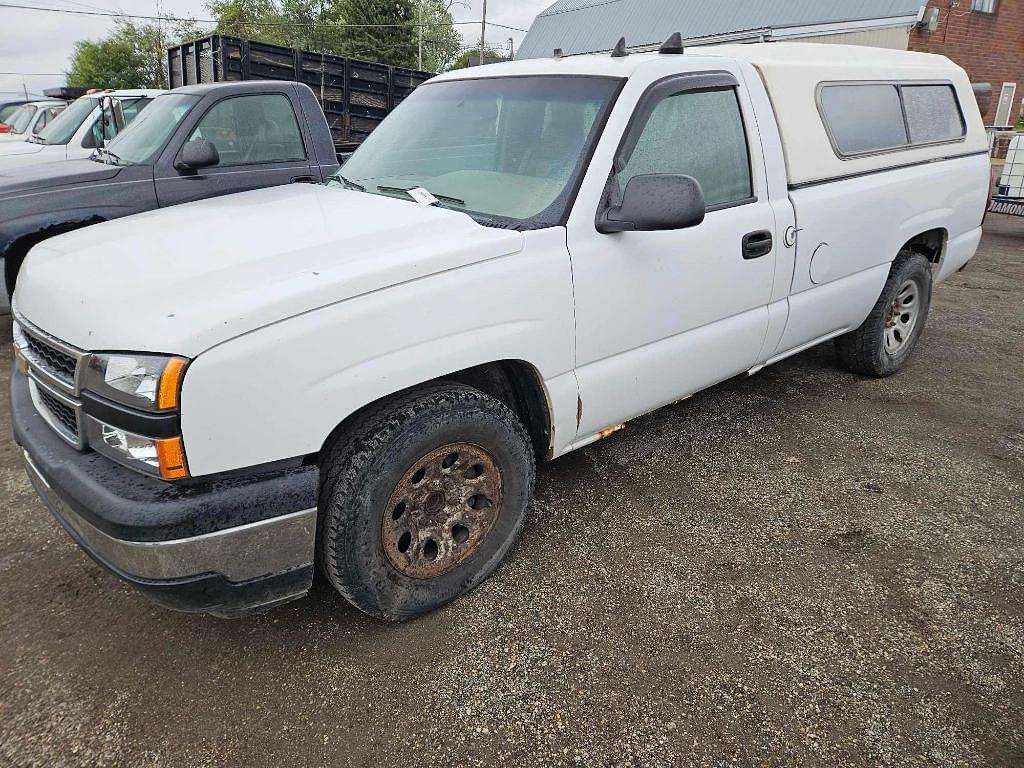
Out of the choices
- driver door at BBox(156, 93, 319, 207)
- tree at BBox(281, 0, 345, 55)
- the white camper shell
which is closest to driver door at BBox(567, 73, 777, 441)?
the white camper shell

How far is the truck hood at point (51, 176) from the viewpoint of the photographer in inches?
189

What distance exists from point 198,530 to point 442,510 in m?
0.84

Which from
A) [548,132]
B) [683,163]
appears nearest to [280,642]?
[548,132]

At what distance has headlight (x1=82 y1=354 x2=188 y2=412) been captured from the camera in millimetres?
1856

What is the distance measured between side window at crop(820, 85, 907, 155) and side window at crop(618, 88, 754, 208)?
0.80 meters

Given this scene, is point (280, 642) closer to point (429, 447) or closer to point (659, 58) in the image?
point (429, 447)

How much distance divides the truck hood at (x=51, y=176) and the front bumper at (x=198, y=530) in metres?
3.54

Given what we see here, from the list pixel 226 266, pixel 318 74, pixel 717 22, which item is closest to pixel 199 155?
pixel 226 266

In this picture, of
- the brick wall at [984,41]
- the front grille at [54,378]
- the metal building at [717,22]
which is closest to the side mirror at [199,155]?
the front grille at [54,378]

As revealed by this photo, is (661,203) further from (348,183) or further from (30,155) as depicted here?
(30,155)

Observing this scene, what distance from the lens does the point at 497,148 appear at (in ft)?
9.66

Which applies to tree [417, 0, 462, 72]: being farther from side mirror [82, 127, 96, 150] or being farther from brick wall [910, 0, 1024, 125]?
side mirror [82, 127, 96, 150]

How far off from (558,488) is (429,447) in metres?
1.26

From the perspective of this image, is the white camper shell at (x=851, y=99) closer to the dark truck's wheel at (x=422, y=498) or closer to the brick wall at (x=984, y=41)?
the dark truck's wheel at (x=422, y=498)
